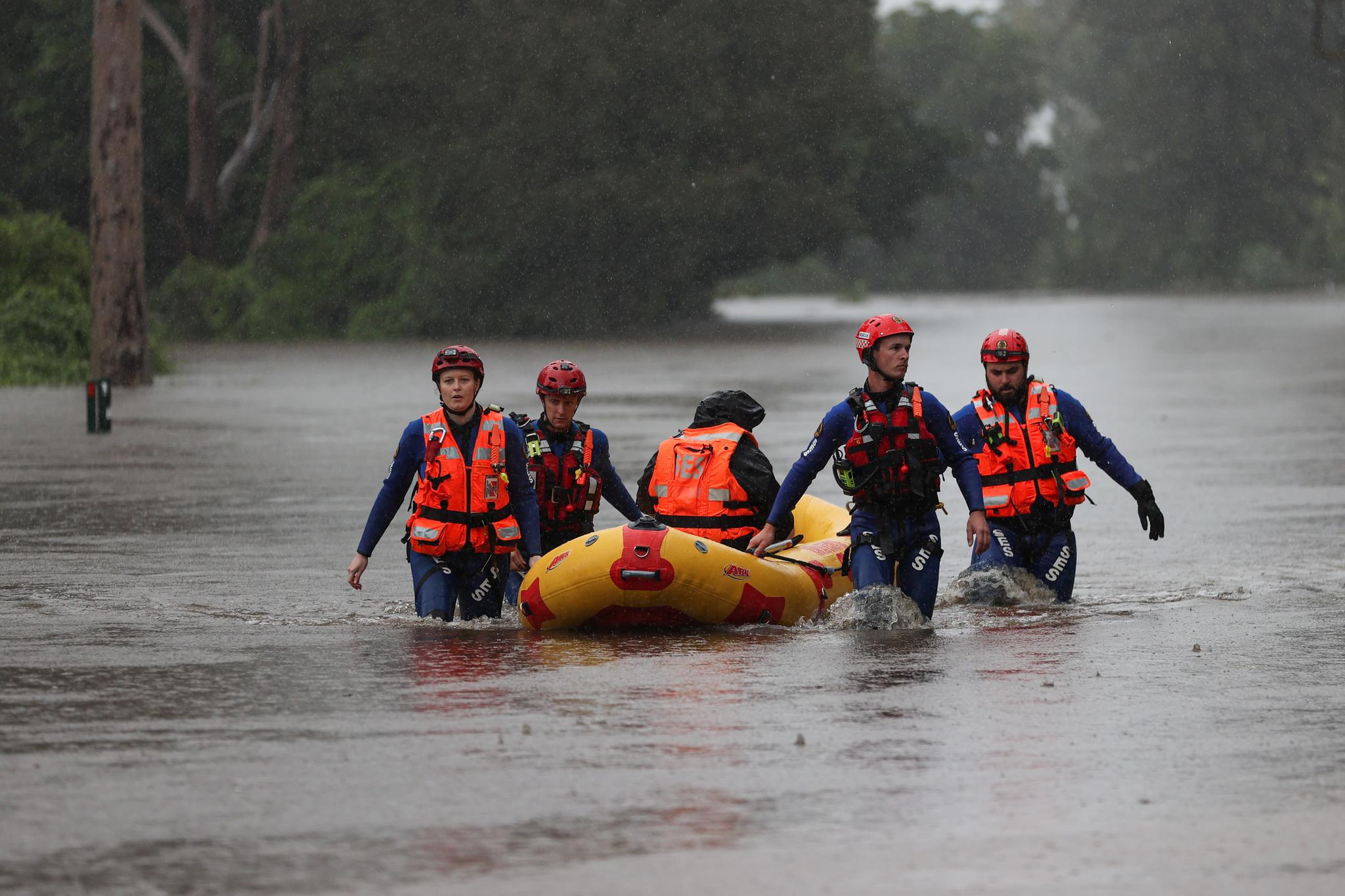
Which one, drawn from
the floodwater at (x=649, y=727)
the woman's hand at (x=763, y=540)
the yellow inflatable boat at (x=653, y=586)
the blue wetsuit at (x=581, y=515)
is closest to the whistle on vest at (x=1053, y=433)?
the floodwater at (x=649, y=727)

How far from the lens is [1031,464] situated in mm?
12328

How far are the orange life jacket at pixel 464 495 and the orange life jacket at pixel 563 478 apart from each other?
630 mm

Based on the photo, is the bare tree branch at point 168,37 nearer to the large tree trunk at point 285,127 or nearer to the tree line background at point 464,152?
the tree line background at point 464,152

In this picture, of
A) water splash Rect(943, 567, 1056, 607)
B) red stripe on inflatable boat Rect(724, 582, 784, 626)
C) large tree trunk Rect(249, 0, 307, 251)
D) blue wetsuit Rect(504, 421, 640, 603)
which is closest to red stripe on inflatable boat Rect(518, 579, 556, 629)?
blue wetsuit Rect(504, 421, 640, 603)

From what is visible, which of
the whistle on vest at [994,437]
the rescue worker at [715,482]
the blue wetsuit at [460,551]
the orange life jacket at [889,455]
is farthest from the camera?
the whistle on vest at [994,437]

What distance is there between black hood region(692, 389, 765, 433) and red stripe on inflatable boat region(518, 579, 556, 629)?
138 cm

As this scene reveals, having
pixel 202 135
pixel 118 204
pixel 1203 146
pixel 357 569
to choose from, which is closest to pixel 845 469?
pixel 357 569

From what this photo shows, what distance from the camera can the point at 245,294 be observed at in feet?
191

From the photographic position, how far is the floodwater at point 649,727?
6449 mm

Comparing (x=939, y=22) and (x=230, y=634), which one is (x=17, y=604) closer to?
(x=230, y=634)

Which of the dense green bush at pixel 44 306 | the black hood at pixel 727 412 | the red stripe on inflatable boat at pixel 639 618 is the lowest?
the red stripe on inflatable boat at pixel 639 618

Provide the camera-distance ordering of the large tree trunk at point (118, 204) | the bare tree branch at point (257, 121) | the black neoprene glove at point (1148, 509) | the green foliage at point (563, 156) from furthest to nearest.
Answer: the green foliage at point (563, 156) < the bare tree branch at point (257, 121) < the large tree trunk at point (118, 204) < the black neoprene glove at point (1148, 509)

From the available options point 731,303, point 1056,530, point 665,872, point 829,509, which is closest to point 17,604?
point 829,509

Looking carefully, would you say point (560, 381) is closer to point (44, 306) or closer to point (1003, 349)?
point (1003, 349)
